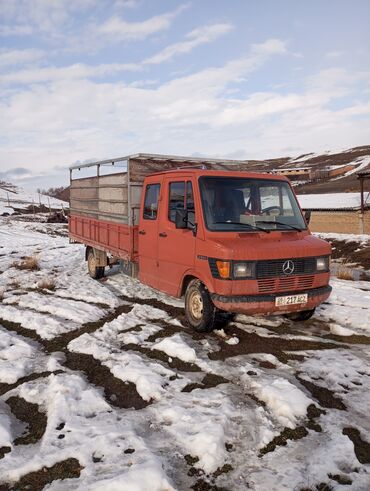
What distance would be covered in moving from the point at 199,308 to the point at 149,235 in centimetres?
181

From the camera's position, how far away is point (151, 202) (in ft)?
23.2

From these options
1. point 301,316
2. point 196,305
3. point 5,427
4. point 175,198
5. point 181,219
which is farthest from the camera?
point 301,316

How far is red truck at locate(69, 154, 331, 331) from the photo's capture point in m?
5.39

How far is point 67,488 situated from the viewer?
2.71 meters

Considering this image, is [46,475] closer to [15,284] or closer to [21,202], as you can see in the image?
[15,284]

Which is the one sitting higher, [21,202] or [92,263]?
[21,202]

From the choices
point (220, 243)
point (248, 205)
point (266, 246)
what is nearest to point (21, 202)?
point (248, 205)

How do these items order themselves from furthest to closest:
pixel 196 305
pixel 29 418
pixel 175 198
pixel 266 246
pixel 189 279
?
pixel 175 198 < pixel 189 279 < pixel 196 305 < pixel 266 246 < pixel 29 418

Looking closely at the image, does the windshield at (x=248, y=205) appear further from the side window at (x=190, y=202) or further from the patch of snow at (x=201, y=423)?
the patch of snow at (x=201, y=423)

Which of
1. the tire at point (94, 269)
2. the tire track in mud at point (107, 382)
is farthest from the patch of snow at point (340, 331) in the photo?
the tire at point (94, 269)

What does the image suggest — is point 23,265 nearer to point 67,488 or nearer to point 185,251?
point 185,251

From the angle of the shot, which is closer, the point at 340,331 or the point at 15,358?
the point at 15,358

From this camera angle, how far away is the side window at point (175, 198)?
6.29 m

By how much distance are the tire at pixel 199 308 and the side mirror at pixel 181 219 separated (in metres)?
0.88
